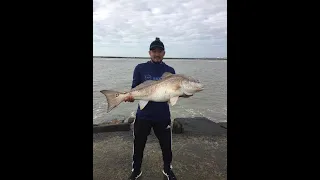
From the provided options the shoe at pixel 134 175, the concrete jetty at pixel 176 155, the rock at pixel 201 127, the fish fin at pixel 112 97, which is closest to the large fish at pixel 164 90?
the fish fin at pixel 112 97

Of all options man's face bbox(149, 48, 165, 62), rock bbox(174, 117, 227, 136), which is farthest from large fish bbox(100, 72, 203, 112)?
rock bbox(174, 117, 227, 136)

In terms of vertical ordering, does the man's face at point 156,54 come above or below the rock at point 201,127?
above

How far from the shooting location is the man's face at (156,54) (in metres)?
3.99

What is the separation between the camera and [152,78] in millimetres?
4043

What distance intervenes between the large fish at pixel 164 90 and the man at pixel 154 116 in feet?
1.35

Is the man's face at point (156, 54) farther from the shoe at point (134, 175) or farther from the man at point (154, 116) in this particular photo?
the shoe at point (134, 175)

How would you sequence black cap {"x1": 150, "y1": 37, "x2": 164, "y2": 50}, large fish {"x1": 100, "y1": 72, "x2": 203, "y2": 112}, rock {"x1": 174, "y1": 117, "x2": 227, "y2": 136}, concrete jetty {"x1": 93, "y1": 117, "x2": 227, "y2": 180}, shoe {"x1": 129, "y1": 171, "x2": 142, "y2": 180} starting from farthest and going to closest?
rock {"x1": 174, "y1": 117, "x2": 227, "y2": 136}
concrete jetty {"x1": 93, "y1": 117, "x2": 227, "y2": 180}
shoe {"x1": 129, "y1": 171, "x2": 142, "y2": 180}
black cap {"x1": 150, "y1": 37, "x2": 164, "y2": 50}
large fish {"x1": 100, "y1": 72, "x2": 203, "y2": 112}

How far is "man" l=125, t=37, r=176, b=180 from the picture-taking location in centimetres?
396

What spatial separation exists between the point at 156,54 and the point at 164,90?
824mm

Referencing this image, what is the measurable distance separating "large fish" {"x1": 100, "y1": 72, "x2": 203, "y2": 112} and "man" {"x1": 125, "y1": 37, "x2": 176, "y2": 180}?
0.41 m

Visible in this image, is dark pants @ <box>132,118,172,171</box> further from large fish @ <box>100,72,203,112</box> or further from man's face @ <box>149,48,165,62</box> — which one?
man's face @ <box>149,48,165,62</box>
